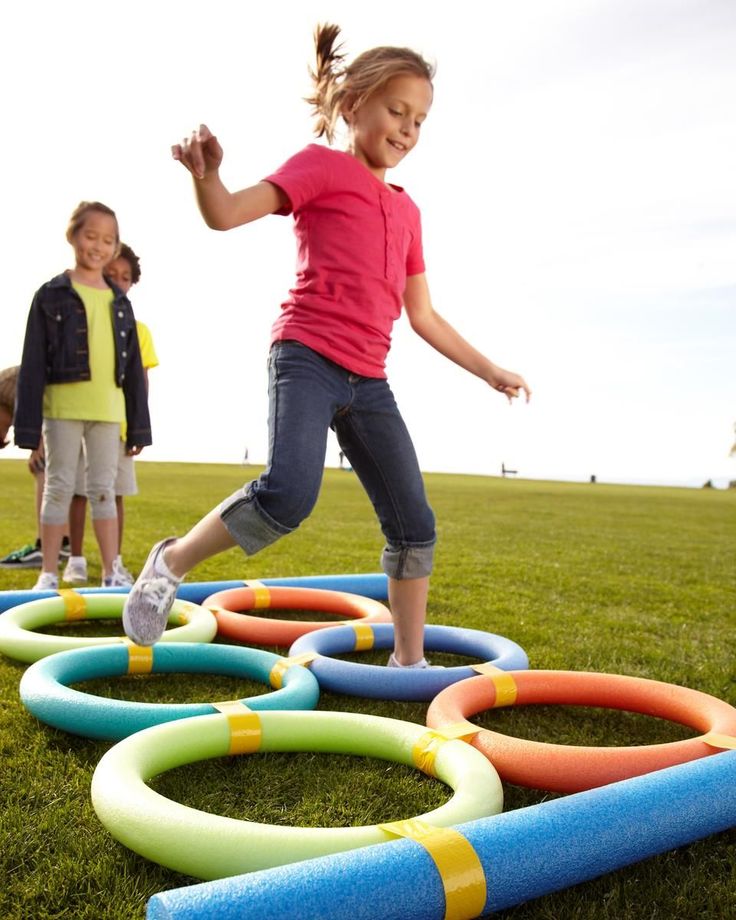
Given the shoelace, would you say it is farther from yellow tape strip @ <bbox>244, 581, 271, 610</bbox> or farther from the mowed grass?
yellow tape strip @ <bbox>244, 581, 271, 610</bbox>

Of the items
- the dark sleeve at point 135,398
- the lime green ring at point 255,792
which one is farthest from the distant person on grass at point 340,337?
the dark sleeve at point 135,398

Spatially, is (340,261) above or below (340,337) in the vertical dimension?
above

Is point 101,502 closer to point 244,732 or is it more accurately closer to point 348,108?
point 348,108

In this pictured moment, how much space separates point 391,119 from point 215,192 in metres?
0.85

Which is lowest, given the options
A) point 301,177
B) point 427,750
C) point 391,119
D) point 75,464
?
point 427,750

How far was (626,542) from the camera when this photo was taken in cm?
1000

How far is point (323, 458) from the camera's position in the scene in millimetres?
3025

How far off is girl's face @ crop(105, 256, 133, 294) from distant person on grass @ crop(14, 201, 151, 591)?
29.6 inches

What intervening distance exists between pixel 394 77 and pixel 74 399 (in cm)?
297

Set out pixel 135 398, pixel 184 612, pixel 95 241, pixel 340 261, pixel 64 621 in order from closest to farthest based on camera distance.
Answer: pixel 340 261, pixel 184 612, pixel 64 621, pixel 95 241, pixel 135 398

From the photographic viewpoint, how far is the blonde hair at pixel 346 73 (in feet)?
10.3

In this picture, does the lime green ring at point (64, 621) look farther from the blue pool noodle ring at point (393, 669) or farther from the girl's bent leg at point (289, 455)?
the girl's bent leg at point (289, 455)

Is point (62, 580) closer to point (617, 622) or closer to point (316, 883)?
point (617, 622)

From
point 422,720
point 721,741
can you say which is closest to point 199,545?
point 422,720
